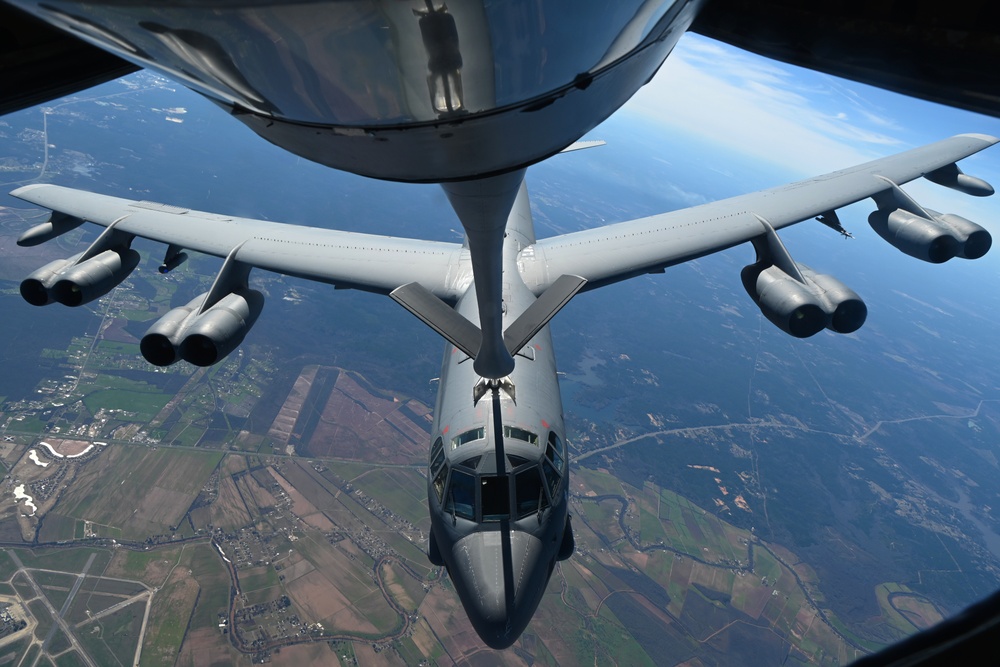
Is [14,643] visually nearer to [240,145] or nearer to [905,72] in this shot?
[905,72]

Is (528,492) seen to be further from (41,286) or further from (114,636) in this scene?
(114,636)

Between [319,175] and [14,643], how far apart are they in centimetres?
11429

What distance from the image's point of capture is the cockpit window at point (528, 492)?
32.3ft

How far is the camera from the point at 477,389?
1072cm

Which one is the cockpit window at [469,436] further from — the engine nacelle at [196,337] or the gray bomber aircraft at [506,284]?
the engine nacelle at [196,337]

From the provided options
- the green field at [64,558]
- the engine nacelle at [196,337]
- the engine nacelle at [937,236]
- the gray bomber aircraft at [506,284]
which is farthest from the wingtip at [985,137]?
the green field at [64,558]

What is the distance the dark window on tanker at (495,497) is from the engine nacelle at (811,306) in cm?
760

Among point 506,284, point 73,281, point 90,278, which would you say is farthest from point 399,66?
point 90,278

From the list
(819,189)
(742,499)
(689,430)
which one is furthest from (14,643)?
(689,430)

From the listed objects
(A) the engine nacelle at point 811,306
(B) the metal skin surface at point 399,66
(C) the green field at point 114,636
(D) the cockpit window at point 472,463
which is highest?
(B) the metal skin surface at point 399,66

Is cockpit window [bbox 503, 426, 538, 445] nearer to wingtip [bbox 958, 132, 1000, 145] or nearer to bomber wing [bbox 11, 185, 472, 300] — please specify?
bomber wing [bbox 11, 185, 472, 300]

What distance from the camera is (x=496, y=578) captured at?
9656mm

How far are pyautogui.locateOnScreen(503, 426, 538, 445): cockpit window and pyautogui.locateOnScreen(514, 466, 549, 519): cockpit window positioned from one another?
0.52 m

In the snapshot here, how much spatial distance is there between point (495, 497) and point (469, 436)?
1257 mm
